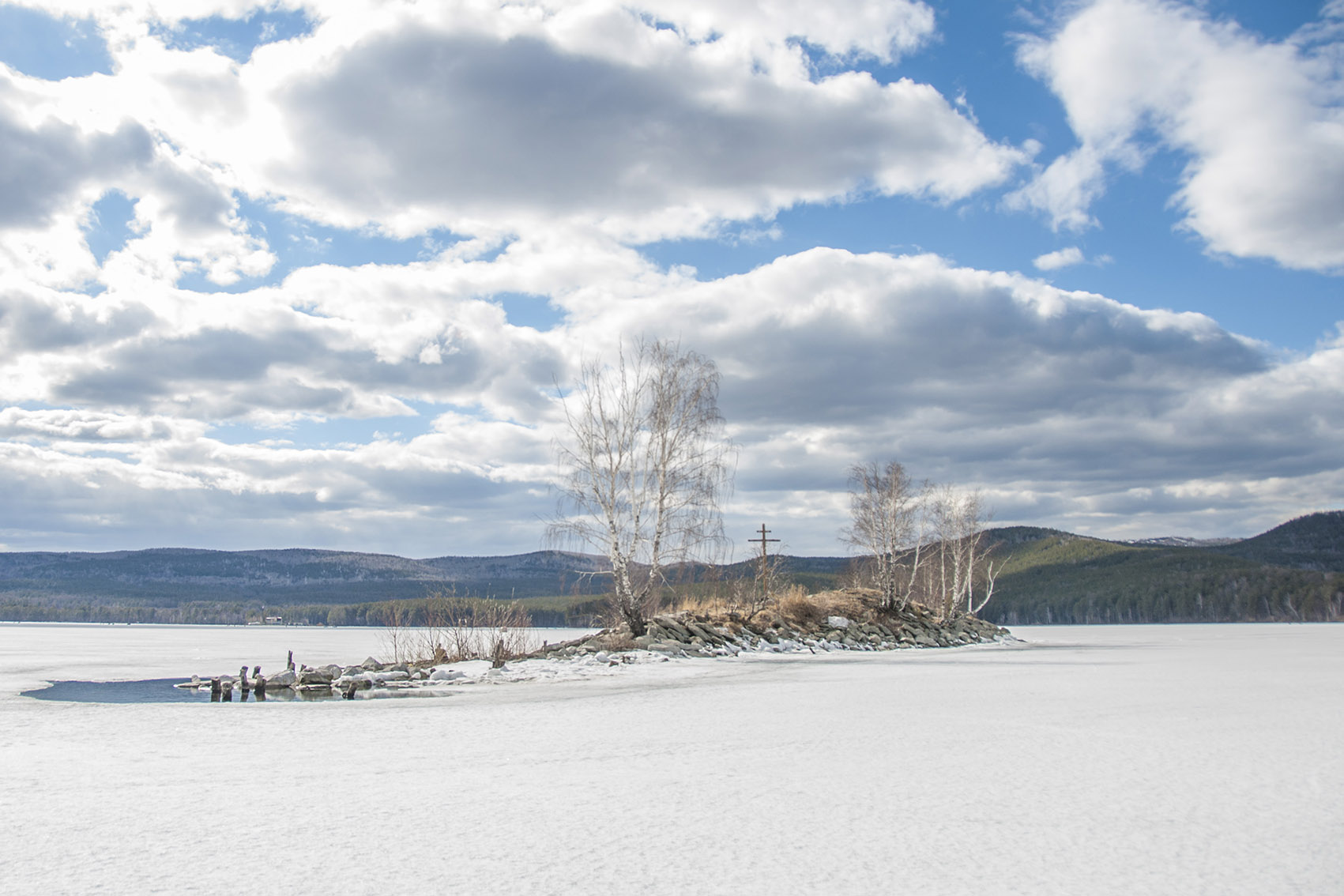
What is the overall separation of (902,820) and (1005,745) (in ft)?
10.5

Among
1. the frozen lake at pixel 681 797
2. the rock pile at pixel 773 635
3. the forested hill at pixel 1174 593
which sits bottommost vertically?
the forested hill at pixel 1174 593

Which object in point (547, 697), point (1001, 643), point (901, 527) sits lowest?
point (1001, 643)

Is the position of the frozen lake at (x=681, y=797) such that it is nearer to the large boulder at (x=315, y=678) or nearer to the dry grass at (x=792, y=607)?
the large boulder at (x=315, y=678)

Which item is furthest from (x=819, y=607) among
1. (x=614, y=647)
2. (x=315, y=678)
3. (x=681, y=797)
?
(x=681, y=797)

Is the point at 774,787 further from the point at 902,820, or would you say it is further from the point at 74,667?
the point at 74,667

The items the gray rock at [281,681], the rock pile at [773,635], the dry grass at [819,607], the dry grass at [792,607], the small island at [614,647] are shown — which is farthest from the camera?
the dry grass at [819,607]

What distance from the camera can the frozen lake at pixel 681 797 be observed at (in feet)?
12.7

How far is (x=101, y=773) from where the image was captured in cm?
632

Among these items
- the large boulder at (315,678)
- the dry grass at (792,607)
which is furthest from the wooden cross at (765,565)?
the large boulder at (315,678)

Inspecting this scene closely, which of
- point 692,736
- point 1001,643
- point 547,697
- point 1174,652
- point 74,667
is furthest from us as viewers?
point 1001,643

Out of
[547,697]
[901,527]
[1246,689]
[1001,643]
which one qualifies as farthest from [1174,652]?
[547,697]

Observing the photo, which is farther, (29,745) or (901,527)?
(901,527)

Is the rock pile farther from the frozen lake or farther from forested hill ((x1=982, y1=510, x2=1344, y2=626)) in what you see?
forested hill ((x1=982, y1=510, x2=1344, y2=626))

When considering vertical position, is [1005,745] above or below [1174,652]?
above
